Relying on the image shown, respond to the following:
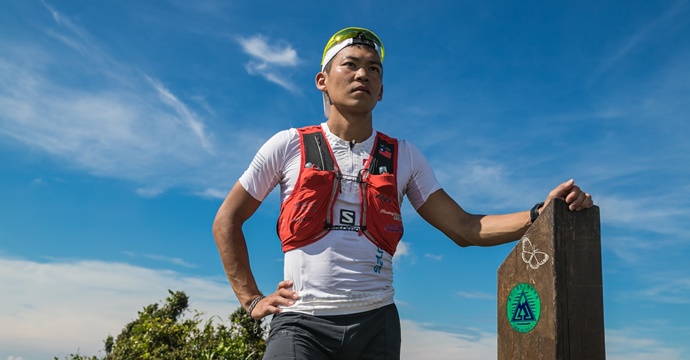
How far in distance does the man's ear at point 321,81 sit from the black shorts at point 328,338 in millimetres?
1534

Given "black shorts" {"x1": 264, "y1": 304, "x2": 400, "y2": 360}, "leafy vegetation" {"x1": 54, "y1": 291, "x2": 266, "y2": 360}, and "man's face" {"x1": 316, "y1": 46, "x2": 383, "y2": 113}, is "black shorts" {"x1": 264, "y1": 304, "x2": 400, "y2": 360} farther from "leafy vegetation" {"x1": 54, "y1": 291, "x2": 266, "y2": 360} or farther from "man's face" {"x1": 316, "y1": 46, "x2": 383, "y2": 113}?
"leafy vegetation" {"x1": 54, "y1": 291, "x2": 266, "y2": 360}

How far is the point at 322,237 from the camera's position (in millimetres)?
3361

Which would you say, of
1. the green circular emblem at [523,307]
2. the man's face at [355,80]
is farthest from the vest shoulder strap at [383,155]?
the green circular emblem at [523,307]

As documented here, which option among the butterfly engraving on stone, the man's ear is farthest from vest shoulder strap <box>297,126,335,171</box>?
the butterfly engraving on stone

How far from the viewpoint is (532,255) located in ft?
11.9

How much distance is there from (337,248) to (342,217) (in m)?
0.19

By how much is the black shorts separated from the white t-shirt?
5 centimetres

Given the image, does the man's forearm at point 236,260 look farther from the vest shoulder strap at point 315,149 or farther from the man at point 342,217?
the vest shoulder strap at point 315,149

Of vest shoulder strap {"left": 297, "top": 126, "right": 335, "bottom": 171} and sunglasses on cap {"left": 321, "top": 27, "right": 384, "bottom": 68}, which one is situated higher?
sunglasses on cap {"left": 321, "top": 27, "right": 384, "bottom": 68}

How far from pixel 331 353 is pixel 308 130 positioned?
4.39 ft

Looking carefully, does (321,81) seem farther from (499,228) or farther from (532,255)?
(532,255)

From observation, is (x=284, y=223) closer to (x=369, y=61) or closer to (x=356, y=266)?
(x=356, y=266)

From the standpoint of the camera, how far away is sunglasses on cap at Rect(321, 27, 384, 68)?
3959 mm

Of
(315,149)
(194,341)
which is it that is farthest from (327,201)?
(194,341)
